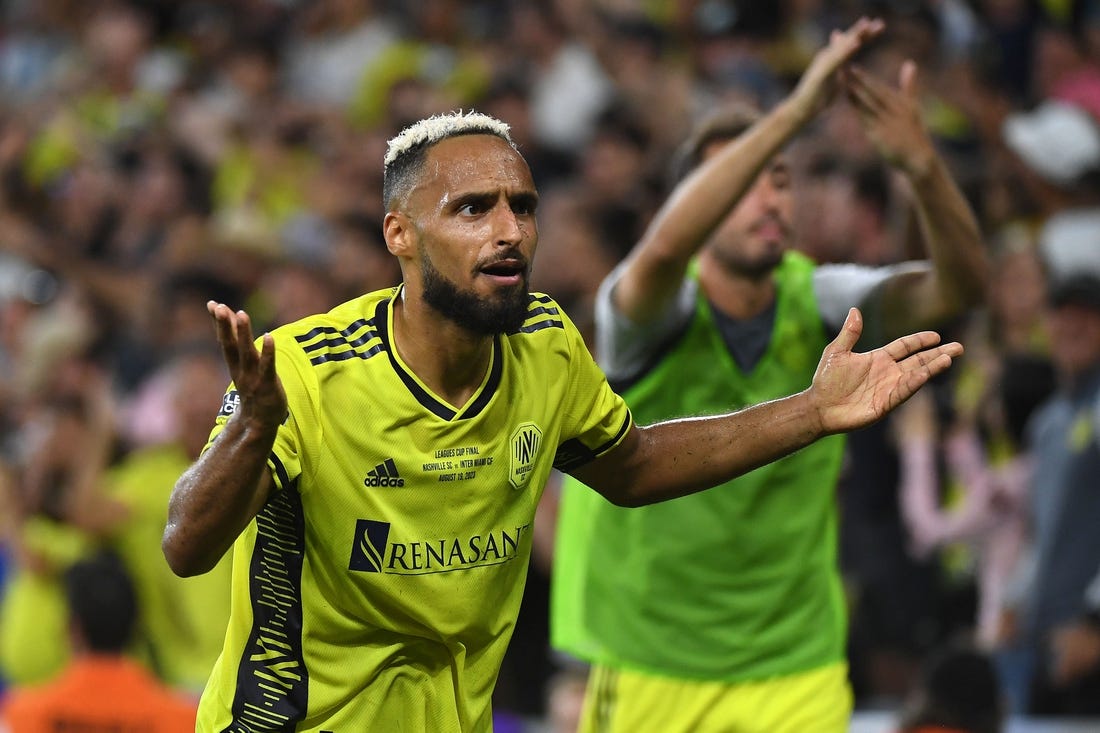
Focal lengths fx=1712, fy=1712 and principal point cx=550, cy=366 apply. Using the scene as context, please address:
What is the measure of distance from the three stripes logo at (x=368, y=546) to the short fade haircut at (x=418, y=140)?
71cm

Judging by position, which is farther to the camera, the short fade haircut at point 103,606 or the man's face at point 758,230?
the short fade haircut at point 103,606

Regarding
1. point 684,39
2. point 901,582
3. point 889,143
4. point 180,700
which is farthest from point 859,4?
point 180,700

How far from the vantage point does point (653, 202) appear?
28.1ft

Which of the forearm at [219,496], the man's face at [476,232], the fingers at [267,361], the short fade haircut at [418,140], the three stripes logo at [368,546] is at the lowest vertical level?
the three stripes logo at [368,546]

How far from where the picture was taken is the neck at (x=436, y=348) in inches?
148

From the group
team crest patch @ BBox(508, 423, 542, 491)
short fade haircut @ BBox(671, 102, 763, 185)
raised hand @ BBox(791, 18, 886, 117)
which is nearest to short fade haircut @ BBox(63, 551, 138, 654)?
short fade haircut @ BBox(671, 102, 763, 185)

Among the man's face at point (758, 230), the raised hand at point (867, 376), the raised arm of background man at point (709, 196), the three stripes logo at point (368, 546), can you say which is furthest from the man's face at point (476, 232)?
the man's face at point (758, 230)

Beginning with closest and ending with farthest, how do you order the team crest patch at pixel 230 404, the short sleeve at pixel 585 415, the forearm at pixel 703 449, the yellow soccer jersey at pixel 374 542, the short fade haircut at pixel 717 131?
the team crest patch at pixel 230 404
the yellow soccer jersey at pixel 374 542
the forearm at pixel 703 449
the short sleeve at pixel 585 415
the short fade haircut at pixel 717 131

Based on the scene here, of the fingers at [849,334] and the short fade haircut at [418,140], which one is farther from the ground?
the short fade haircut at [418,140]

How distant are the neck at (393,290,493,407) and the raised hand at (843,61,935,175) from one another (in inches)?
73.9

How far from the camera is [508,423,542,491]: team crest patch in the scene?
12.6 feet

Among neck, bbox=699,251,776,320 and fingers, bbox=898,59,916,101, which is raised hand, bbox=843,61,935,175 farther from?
neck, bbox=699,251,776,320

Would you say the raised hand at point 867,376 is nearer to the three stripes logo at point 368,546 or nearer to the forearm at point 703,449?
the forearm at point 703,449

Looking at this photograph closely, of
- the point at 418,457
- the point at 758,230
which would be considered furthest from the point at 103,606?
the point at 418,457
